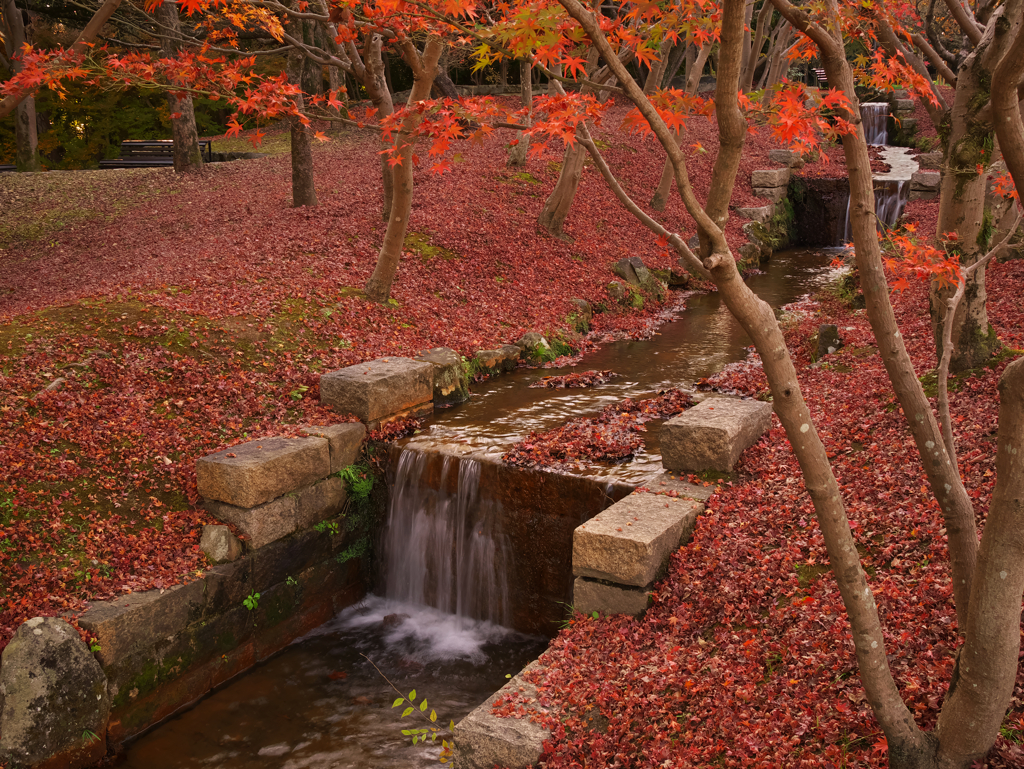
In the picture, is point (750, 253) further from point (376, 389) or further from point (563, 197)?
point (376, 389)

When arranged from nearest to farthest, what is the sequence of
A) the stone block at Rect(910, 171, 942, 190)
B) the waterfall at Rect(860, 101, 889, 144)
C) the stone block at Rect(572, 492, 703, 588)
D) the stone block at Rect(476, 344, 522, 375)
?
the stone block at Rect(572, 492, 703, 588), the stone block at Rect(476, 344, 522, 375), the stone block at Rect(910, 171, 942, 190), the waterfall at Rect(860, 101, 889, 144)

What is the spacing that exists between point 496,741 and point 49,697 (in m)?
3.08

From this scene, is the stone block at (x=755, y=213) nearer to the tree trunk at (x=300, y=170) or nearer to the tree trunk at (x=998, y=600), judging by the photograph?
the tree trunk at (x=300, y=170)

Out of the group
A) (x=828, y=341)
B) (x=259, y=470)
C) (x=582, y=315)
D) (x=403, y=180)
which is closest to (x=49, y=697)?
(x=259, y=470)

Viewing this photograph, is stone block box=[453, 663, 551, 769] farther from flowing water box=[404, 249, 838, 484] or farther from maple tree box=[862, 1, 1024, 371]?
maple tree box=[862, 1, 1024, 371]

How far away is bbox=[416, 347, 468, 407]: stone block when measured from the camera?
30.1 feet

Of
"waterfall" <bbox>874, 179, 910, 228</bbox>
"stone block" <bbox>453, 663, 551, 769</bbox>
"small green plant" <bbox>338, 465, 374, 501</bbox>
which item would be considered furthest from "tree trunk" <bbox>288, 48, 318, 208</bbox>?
"waterfall" <bbox>874, 179, 910, 228</bbox>

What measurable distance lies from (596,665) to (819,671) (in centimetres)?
139

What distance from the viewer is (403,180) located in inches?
412

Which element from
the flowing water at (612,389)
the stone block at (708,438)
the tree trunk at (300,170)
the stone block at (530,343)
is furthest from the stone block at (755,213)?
the stone block at (708,438)

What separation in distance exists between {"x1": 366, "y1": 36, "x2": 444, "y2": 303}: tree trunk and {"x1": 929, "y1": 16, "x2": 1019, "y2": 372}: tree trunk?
5.49 meters

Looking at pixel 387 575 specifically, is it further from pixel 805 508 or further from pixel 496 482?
pixel 805 508

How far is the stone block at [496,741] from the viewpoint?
432cm

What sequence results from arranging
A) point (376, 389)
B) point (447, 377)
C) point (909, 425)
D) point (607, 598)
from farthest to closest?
point (447, 377) < point (376, 389) < point (607, 598) < point (909, 425)
